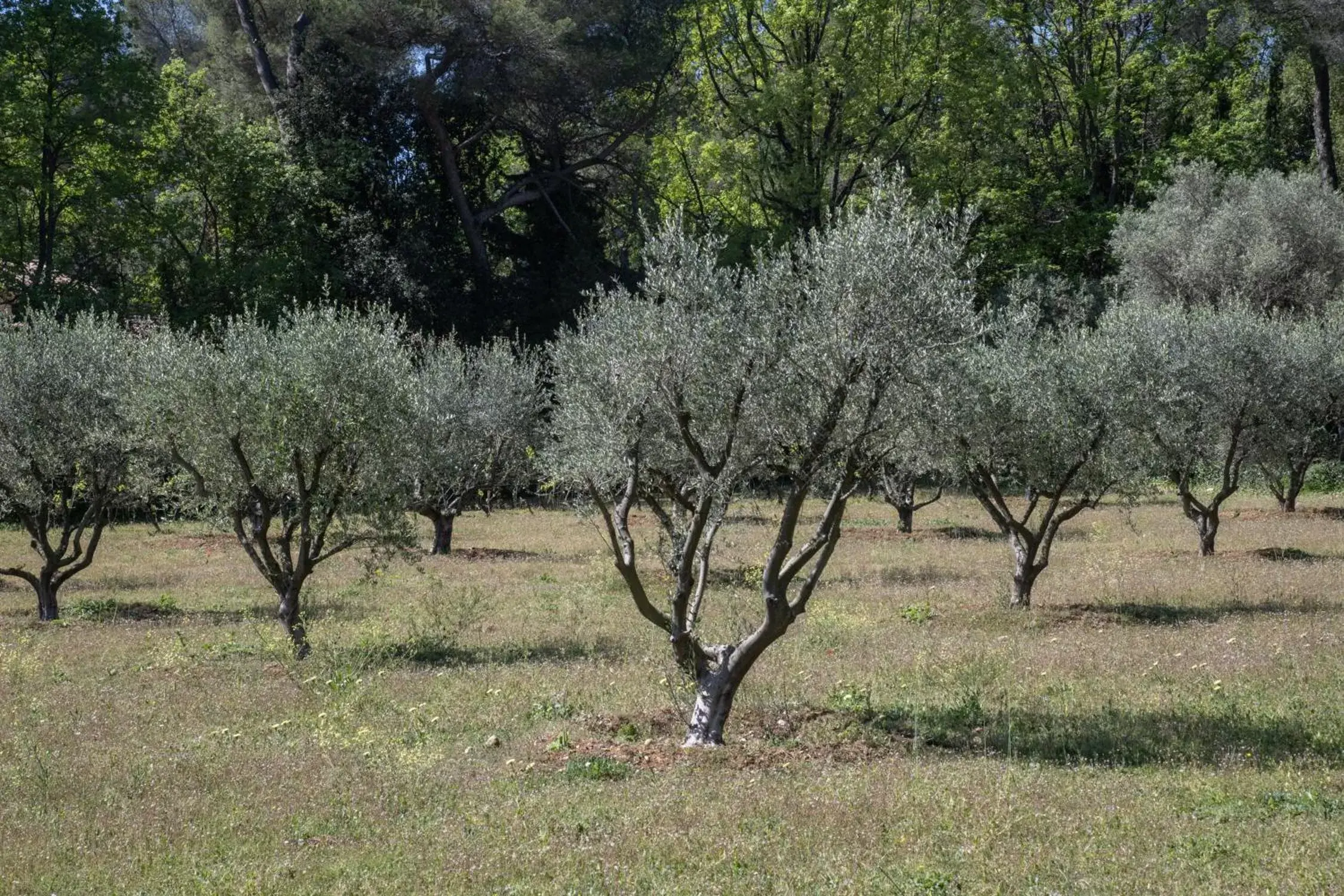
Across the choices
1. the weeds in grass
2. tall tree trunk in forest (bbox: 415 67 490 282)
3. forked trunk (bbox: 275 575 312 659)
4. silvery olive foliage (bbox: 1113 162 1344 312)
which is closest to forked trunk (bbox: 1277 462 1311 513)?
silvery olive foliage (bbox: 1113 162 1344 312)

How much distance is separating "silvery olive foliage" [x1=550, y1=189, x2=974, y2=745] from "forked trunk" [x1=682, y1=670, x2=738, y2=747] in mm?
14

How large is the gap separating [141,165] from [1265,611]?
Result: 127 ft

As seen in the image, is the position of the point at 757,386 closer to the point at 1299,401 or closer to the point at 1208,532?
the point at 1208,532

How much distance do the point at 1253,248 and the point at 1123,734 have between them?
3659 centimetres

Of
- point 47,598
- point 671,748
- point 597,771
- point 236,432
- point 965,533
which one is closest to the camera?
point 597,771

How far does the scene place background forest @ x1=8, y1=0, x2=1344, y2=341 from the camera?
39.2m

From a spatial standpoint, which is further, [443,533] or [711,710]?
[443,533]

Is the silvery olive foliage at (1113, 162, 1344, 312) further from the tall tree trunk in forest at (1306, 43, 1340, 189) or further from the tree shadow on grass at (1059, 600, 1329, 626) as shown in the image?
the tree shadow on grass at (1059, 600, 1329, 626)

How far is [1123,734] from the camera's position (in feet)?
36.8

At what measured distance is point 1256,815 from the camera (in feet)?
27.2

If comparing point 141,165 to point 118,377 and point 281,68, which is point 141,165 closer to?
point 281,68

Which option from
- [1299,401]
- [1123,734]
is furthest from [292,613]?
[1299,401]

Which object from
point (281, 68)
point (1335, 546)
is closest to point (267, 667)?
point (1335, 546)

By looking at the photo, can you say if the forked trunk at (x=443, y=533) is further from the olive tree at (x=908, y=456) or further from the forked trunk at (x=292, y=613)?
the forked trunk at (x=292, y=613)
